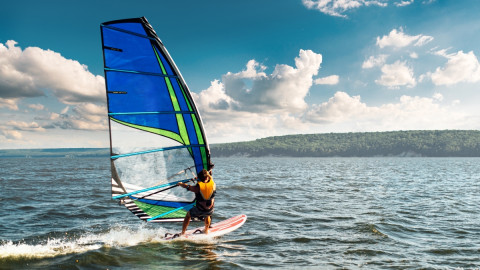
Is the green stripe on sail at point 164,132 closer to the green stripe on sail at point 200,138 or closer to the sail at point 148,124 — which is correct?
the sail at point 148,124

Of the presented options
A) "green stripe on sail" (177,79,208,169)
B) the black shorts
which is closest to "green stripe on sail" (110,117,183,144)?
"green stripe on sail" (177,79,208,169)

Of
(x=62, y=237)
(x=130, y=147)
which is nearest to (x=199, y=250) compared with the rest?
(x=130, y=147)

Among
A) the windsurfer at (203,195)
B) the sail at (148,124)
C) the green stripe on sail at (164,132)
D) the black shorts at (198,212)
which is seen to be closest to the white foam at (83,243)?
the sail at (148,124)

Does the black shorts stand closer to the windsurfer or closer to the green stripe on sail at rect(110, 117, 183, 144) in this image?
the windsurfer

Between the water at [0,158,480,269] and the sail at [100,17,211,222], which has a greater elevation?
the sail at [100,17,211,222]

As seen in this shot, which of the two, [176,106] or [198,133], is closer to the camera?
[176,106]

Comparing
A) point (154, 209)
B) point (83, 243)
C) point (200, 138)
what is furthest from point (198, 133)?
→ point (83, 243)

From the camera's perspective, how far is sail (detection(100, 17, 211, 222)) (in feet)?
24.3

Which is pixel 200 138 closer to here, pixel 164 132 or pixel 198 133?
pixel 198 133

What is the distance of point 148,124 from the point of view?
8289 mm

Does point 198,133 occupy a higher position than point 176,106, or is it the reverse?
point 176,106

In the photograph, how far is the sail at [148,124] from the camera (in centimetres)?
740

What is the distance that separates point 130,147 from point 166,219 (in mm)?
2701

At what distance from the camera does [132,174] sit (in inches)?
325
